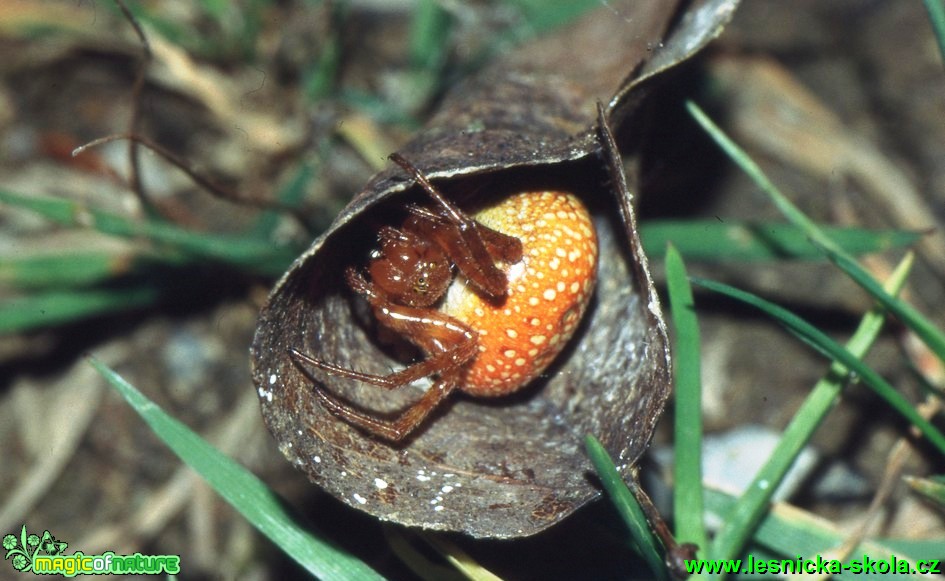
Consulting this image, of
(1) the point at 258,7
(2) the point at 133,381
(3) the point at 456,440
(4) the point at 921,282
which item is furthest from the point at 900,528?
(1) the point at 258,7

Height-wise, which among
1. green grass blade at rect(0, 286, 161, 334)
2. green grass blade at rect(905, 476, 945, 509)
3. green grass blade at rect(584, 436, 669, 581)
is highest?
green grass blade at rect(905, 476, 945, 509)

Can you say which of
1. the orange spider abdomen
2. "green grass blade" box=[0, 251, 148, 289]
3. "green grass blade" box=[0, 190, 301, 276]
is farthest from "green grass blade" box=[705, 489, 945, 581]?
"green grass blade" box=[0, 251, 148, 289]

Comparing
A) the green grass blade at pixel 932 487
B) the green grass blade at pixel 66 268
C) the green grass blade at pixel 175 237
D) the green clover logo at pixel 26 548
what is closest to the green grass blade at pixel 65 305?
the green grass blade at pixel 66 268

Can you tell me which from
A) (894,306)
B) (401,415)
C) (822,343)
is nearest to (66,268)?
(401,415)

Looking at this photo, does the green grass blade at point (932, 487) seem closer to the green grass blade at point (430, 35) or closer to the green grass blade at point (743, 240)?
the green grass blade at point (743, 240)

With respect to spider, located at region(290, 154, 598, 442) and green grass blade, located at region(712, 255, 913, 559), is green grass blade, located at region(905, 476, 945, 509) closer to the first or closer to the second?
green grass blade, located at region(712, 255, 913, 559)

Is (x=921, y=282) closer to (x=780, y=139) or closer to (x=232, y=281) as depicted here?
(x=780, y=139)
